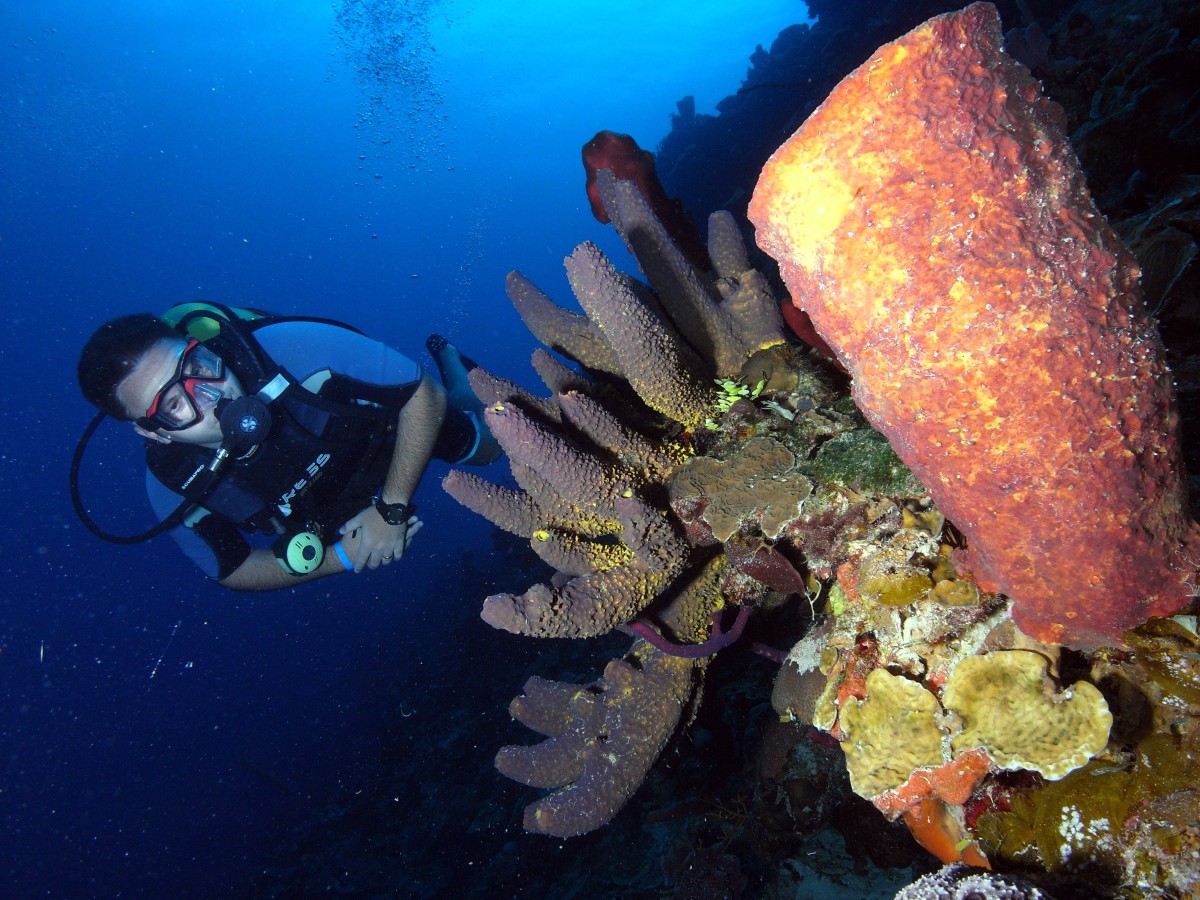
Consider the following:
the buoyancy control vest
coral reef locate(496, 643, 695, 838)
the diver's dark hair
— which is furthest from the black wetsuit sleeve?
coral reef locate(496, 643, 695, 838)

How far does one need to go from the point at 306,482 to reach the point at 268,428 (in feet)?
2.49

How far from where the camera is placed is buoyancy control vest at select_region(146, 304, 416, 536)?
4914 mm

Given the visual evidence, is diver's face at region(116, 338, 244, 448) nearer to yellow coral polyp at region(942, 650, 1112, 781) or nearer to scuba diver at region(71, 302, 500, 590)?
scuba diver at region(71, 302, 500, 590)

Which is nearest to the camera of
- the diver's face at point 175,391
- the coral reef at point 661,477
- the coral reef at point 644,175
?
the coral reef at point 661,477

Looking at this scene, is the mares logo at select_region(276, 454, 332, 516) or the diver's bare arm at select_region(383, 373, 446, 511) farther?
the mares logo at select_region(276, 454, 332, 516)

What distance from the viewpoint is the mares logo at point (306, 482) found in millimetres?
5348

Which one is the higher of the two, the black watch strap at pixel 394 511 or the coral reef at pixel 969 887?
the black watch strap at pixel 394 511

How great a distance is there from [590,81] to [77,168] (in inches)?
2470

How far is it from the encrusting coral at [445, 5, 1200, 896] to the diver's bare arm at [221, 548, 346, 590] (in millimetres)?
3679

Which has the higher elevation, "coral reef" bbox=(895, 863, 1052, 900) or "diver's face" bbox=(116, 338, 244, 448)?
"diver's face" bbox=(116, 338, 244, 448)

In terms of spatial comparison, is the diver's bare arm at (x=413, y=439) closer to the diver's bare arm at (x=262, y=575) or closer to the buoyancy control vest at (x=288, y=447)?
the buoyancy control vest at (x=288, y=447)

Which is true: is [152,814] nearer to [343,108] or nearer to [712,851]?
[712,851]

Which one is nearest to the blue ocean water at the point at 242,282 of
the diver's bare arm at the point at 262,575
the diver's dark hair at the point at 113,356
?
the diver's bare arm at the point at 262,575

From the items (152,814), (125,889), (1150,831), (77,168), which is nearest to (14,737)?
(152,814)
